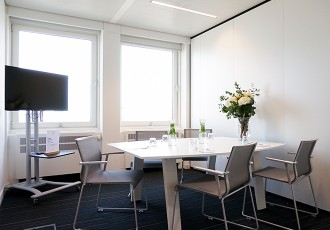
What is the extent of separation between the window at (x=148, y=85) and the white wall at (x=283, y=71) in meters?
1.13

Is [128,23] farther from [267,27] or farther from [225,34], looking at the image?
[267,27]

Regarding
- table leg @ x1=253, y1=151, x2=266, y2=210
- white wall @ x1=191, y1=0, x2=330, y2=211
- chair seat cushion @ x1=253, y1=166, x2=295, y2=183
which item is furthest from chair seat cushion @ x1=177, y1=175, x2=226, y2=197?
white wall @ x1=191, y1=0, x2=330, y2=211

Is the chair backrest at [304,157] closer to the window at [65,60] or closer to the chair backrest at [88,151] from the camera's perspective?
the chair backrest at [88,151]

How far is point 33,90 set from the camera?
3391mm

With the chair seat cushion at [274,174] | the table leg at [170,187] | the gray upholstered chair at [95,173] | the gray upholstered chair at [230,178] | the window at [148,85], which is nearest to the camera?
the gray upholstered chair at [230,178]

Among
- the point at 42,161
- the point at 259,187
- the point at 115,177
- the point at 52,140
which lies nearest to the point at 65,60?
the point at 52,140

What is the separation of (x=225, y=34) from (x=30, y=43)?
3.23 metres

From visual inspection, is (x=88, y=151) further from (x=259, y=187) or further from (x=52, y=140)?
(x=259, y=187)

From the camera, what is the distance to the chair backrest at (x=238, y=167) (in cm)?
196

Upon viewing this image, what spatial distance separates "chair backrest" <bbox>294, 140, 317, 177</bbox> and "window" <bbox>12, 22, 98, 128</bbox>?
338 cm

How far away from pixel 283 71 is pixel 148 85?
2613 millimetres

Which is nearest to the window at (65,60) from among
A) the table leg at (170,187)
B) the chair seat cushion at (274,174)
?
the table leg at (170,187)

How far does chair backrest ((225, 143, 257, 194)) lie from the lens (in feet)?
6.43

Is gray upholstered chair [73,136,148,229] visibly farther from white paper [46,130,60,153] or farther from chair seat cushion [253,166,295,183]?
chair seat cushion [253,166,295,183]
